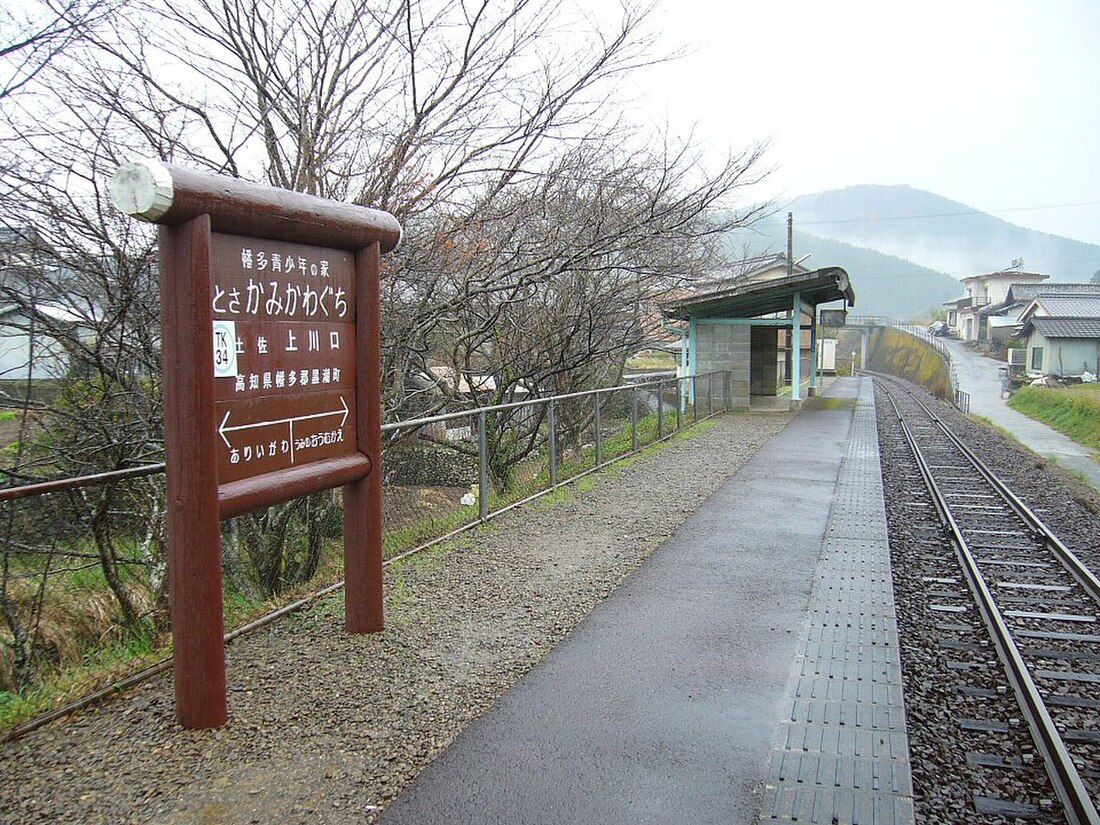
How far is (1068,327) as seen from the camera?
3894 cm

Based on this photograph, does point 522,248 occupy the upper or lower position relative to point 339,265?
upper

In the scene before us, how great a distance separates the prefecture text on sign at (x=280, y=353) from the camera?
3.74 m

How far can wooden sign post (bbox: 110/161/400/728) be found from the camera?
3482 mm

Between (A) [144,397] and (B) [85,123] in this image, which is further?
(A) [144,397]

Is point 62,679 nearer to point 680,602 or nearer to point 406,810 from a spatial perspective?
point 406,810

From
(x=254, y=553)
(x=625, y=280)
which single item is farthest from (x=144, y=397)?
(x=625, y=280)

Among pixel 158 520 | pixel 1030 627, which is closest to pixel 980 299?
pixel 1030 627

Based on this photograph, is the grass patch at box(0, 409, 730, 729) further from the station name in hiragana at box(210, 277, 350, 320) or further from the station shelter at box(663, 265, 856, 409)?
the station shelter at box(663, 265, 856, 409)

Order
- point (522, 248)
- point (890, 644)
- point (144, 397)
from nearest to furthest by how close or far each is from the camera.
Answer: point (890, 644)
point (144, 397)
point (522, 248)

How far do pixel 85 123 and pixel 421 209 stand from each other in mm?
2703

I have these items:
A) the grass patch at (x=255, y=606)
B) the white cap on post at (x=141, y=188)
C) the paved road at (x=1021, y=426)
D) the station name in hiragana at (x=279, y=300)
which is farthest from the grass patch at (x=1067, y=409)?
the white cap on post at (x=141, y=188)

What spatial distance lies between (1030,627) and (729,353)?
16.2 metres

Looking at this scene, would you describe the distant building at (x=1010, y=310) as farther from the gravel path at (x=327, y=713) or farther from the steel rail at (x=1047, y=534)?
the gravel path at (x=327, y=713)

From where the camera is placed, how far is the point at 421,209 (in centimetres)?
757
